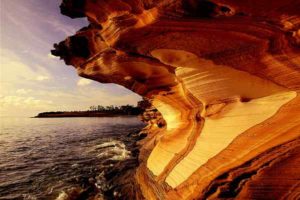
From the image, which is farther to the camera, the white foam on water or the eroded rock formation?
the white foam on water

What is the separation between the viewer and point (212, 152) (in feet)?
12.4

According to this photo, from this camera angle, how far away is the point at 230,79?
3.84 m

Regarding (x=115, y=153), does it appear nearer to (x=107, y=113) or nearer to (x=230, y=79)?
(x=230, y=79)

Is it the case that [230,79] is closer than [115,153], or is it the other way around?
[230,79]

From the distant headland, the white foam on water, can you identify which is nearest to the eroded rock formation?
the white foam on water

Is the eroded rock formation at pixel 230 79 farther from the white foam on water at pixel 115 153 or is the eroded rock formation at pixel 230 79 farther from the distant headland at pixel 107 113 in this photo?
the distant headland at pixel 107 113

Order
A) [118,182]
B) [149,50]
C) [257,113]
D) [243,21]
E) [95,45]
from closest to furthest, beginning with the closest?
[243,21]
[257,113]
[149,50]
[95,45]
[118,182]

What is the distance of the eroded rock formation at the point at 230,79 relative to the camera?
314 cm

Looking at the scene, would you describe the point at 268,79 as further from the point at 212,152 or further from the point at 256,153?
the point at 212,152

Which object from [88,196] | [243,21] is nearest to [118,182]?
[88,196]

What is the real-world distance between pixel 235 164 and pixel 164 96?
11.1 feet

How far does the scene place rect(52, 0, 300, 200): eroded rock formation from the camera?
3.14 metres

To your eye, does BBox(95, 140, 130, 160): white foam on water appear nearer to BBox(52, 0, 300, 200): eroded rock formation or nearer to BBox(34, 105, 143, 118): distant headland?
BBox(52, 0, 300, 200): eroded rock formation

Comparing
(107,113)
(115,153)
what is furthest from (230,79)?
(107,113)
